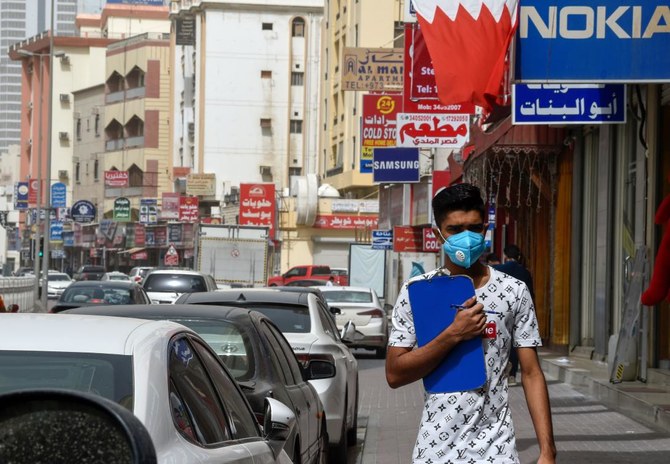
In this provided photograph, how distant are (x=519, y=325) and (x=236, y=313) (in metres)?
3.89

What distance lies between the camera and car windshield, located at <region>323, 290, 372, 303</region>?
2920 centimetres

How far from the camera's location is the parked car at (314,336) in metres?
11.2

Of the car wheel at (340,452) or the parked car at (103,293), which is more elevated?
the parked car at (103,293)

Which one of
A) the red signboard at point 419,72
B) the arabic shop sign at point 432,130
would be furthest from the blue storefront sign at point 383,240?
the red signboard at point 419,72

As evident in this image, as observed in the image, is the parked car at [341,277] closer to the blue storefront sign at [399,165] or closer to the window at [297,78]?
the blue storefront sign at [399,165]

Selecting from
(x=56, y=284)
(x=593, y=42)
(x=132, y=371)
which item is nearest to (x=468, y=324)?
(x=132, y=371)

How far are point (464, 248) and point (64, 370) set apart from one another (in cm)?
153

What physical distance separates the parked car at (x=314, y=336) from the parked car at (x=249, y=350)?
1873mm

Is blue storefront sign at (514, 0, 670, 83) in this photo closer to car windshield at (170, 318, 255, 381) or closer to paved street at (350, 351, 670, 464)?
paved street at (350, 351, 670, 464)

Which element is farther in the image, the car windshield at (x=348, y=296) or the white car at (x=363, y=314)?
the car windshield at (x=348, y=296)

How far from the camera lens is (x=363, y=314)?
28.3 meters

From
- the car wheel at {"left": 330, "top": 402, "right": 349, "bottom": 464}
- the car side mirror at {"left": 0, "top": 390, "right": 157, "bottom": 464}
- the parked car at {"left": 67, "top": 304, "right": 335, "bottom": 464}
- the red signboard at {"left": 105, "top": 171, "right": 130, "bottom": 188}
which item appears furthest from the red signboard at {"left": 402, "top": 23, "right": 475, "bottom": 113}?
the red signboard at {"left": 105, "top": 171, "right": 130, "bottom": 188}

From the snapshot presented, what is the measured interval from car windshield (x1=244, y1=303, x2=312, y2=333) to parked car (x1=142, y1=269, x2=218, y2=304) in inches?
823

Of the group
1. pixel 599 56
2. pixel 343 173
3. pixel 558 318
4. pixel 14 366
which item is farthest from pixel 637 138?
pixel 343 173
